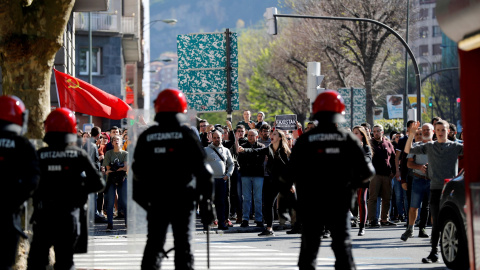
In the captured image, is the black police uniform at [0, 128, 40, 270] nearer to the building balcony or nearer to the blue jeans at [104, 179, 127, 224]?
the blue jeans at [104, 179, 127, 224]

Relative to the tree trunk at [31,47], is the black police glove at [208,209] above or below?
below

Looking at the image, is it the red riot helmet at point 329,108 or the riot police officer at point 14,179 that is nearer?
the riot police officer at point 14,179

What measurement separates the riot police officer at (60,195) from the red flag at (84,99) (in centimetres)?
606

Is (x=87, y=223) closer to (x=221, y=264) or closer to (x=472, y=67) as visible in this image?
(x=221, y=264)

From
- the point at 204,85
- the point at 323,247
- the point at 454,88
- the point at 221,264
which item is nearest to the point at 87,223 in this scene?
the point at 221,264

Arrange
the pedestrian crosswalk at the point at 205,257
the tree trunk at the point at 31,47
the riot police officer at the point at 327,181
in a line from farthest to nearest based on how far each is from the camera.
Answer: the pedestrian crosswalk at the point at 205,257, the tree trunk at the point at 31,47, the riot police officer at the point at 327,181

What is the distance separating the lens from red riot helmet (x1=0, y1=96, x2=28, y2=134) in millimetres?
6965

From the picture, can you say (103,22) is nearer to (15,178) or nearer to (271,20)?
(271,20)

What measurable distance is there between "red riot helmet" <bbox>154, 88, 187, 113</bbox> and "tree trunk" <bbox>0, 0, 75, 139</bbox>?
2.27 metres

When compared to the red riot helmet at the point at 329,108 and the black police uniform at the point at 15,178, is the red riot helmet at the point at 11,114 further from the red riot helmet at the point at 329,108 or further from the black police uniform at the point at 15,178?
the red riot helmet at the point at 329,108

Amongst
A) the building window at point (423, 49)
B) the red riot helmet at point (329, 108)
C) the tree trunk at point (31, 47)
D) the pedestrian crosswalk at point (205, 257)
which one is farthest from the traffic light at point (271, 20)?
the building window at point (423, 49)

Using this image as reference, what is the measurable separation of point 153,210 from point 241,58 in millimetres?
66325

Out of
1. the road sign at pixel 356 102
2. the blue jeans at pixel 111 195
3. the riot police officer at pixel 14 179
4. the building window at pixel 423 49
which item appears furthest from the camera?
the building window at pixel 423 49

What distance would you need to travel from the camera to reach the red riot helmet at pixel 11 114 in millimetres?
6965
